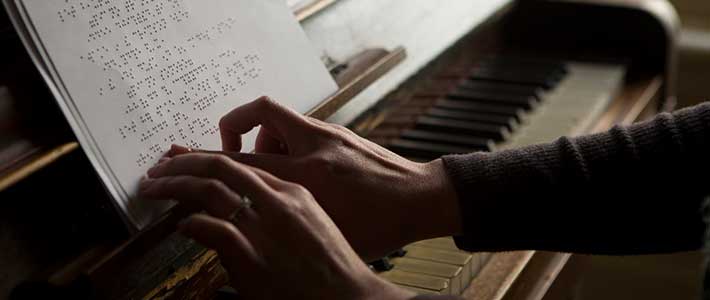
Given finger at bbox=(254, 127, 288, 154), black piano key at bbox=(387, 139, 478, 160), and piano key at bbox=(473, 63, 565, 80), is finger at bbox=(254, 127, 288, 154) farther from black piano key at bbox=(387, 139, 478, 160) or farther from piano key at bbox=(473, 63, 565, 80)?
piano key at bbox=(473, 63, 565, 80)

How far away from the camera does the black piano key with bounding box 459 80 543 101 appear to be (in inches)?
76.9

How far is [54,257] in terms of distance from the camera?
1.06m

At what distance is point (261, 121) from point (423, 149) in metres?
0.62

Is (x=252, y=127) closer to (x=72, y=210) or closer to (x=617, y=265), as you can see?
(x=72, y=210)

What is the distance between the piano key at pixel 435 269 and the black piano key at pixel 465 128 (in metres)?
0.43

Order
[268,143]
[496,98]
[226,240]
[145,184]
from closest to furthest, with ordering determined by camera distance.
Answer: [226,240] → [145,184] → [268,143] → [496,98]

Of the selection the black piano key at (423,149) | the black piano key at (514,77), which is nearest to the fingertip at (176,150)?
the black piano key at (423,149)

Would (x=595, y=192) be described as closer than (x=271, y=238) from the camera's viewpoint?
No

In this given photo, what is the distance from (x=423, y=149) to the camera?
169 cm

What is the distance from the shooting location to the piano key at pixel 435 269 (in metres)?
1.34

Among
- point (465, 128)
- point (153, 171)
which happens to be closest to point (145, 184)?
point (153, 171)

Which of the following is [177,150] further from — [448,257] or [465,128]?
[465,128]

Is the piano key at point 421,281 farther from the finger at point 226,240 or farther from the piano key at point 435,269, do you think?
the finger at point 226,240

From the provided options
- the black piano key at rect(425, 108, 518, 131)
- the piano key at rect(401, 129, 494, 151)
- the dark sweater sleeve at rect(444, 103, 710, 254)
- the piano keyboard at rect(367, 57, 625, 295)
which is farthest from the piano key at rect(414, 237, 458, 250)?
the black piano key at rect(425, 108, 518, 131)
